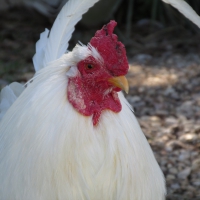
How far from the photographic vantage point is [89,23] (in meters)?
7.79

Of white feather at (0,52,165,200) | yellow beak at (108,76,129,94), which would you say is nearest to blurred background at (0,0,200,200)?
white feather at (0,52,165,200)

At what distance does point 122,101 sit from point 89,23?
16.2 feet

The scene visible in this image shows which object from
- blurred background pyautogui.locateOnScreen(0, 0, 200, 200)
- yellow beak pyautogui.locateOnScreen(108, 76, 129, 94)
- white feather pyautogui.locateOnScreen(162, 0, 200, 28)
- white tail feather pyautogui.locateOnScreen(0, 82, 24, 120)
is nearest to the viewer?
yellow beak pyautogui.locateOnScreen(108, 76, 129, 94)

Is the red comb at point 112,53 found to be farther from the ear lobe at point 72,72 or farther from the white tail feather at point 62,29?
the white tail feather at point 62,29

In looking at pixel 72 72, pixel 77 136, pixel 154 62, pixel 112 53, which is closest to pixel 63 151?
pixel 77 136

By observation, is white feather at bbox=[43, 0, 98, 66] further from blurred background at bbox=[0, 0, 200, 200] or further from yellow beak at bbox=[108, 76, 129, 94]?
blurred background at bbox=[0, 0, 200, 200]

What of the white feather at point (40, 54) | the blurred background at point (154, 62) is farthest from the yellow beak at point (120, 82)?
the blurred background at point (154, 62)

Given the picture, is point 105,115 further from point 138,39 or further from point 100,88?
point 138,39

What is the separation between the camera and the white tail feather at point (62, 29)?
337 cm

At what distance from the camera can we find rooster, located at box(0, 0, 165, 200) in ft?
9.04

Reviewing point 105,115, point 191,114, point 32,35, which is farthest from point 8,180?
point 32,35

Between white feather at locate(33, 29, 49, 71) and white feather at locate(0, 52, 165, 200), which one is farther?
white feather at locate(33, 29, 49, 71)

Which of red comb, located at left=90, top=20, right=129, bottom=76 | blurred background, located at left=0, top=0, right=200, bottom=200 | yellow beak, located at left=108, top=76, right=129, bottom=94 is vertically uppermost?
red comb, located at left=90, top=20, right=129, bottom=76

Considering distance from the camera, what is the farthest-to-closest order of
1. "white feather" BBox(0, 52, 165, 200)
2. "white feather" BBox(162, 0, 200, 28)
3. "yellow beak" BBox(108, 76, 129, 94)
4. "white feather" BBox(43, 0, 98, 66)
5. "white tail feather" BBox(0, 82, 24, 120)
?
"white tail feather" BBox(0, 82, 24, 120), "white feather" BBox(43, 0, 98, 66), "white feather" BBox(162, 0, 200, 28), "white feather" BBox(0, 52, 165, 200), "yellow beak" BBox(108, 76, 129, 94)
